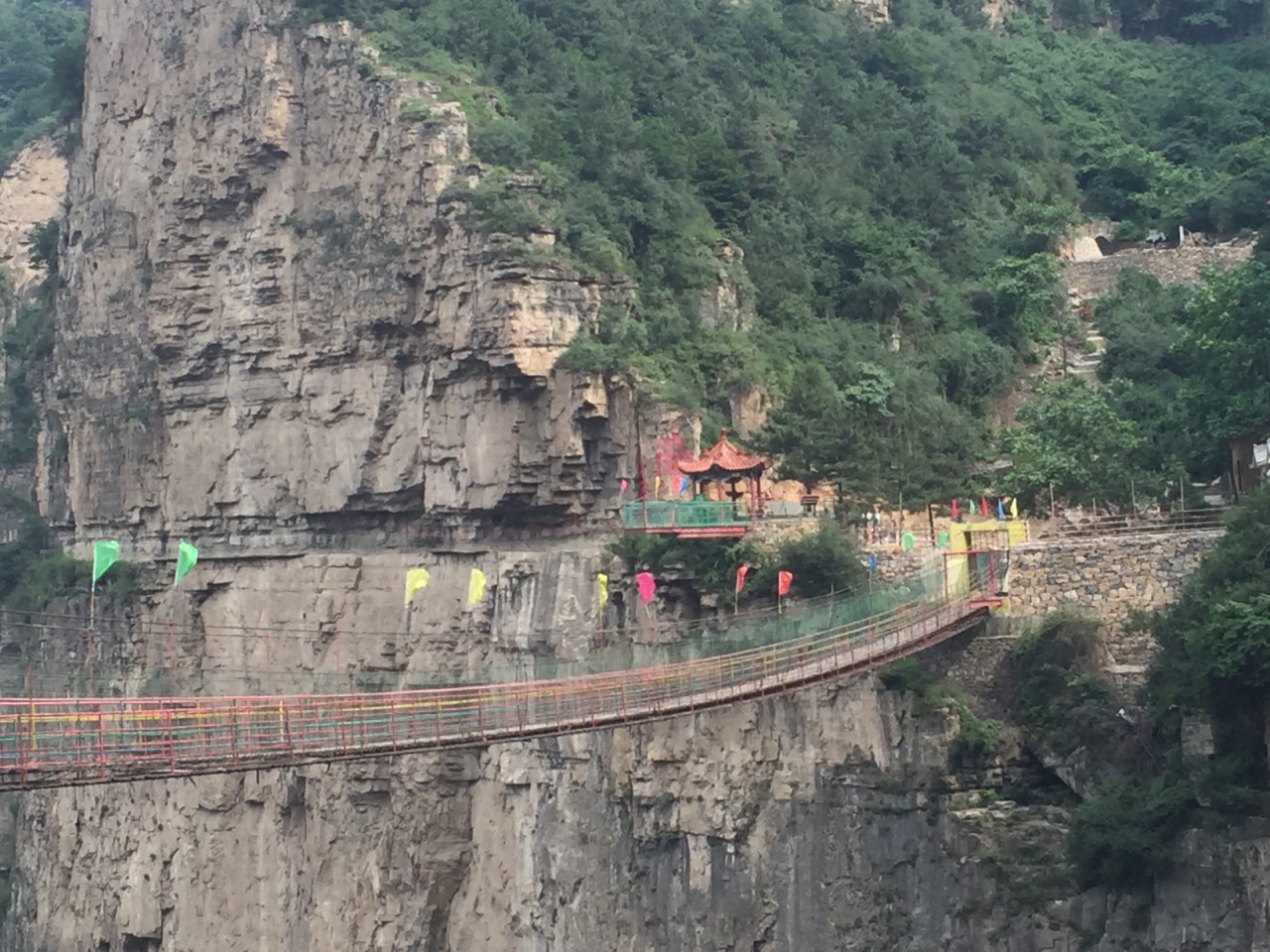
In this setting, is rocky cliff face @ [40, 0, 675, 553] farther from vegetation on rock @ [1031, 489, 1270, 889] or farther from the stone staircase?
vegetation on rock @ [1031, 489, 1270, 889]

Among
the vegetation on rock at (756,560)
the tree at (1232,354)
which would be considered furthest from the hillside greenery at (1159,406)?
the vegetation on rock at (756,560)

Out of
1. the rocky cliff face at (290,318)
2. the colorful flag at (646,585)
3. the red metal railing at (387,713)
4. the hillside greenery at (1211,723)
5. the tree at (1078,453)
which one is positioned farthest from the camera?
the rocky cliff face at (290,318)

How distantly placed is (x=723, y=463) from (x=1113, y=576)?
7.72 m

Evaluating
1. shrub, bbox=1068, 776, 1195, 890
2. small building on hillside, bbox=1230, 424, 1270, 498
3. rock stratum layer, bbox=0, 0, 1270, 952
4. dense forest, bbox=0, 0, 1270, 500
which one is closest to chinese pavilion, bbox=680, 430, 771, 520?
dense forest, bbox=0, 0, 1270, 500

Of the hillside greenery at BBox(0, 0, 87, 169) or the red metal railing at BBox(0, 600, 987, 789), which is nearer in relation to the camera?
the red metal railing at BBox(0, 600, 987, 789)

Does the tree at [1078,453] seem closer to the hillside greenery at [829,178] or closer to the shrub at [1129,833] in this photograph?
the hillside greenery at [829,178]

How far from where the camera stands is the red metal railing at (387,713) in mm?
22484

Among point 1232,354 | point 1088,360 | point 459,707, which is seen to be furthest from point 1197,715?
point 1088,360

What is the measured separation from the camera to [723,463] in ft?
113

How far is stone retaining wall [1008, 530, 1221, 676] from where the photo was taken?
2873 cm

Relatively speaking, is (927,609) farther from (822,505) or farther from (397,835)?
(397,835)

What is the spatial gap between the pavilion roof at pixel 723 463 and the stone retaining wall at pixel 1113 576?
5940 millimetres

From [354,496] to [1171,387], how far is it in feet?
53.8

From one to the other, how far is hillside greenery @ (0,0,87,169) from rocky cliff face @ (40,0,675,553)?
2018 centimetres
